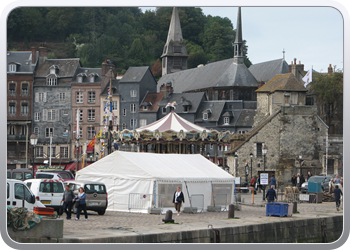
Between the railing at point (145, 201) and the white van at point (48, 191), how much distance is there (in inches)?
134

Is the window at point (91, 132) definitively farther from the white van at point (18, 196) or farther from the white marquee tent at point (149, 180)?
the white van at point (18, 196)

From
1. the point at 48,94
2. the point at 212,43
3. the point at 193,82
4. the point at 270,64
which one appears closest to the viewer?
the point at 48,94

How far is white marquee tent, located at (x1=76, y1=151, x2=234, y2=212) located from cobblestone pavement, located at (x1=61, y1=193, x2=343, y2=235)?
802 mm

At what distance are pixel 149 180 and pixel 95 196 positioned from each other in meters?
2.70

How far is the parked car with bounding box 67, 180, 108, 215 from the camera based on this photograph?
22.8 m

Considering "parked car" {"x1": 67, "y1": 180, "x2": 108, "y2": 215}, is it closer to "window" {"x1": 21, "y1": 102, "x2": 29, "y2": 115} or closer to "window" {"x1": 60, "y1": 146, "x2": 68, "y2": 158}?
"window" {"x1": 60, "y1": 146, "x2": 68, "y2": 158}

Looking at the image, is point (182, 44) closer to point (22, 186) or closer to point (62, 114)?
point (62, 114)

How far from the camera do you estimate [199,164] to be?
2848 centimetres

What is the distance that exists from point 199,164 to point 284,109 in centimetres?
3197

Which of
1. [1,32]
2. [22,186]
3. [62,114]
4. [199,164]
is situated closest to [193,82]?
[62,114]

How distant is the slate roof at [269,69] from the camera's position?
8381 centimetres

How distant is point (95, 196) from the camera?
75.6 ft

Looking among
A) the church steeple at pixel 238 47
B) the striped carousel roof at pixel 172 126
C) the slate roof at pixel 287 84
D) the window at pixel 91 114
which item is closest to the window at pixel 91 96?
the window at pixel 91 114

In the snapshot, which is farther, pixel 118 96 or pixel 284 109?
pixel 118 96
